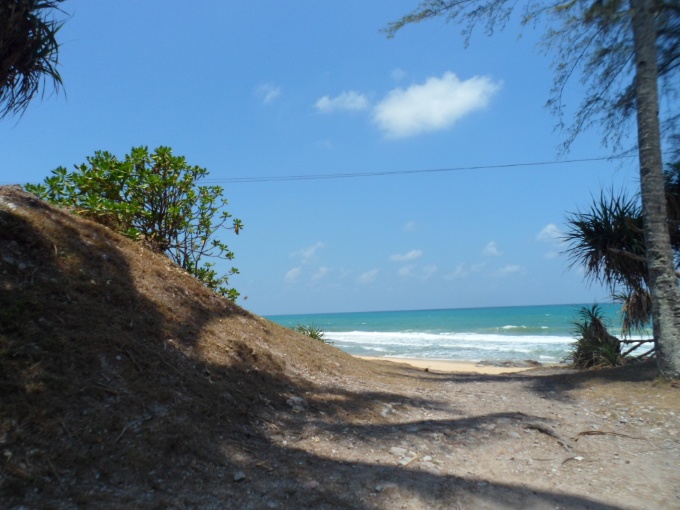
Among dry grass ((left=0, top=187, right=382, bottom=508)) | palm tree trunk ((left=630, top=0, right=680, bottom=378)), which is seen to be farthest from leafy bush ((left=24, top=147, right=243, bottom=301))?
palm tree trunk ((left=630, top=0, right=680, bottom=378))

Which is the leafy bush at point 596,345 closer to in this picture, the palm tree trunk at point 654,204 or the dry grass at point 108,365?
the palm tree trunk at point 654,204

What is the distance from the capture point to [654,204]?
24.1ft

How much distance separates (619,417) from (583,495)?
110 inches

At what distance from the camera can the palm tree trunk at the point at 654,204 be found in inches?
280

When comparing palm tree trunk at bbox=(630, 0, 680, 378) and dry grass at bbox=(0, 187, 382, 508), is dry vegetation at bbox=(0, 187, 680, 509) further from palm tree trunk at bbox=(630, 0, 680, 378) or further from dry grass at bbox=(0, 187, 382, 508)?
palm tree trunk at bbox=(630, 0, 680, 378)

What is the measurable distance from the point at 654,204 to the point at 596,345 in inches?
233

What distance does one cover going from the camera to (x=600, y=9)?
8.55 metres

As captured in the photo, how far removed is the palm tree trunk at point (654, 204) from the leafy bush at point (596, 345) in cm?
451

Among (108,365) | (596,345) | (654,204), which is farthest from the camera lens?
(596,345)

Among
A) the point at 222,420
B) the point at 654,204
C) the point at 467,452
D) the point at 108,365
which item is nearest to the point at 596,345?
the point at 654,204

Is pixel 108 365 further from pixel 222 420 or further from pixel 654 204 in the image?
pixel 654 204

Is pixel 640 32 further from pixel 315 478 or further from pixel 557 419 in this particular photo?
pixel 315 478

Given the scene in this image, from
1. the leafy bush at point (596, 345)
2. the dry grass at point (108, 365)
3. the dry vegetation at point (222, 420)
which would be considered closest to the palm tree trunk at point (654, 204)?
the dry vegetation at point (222, 420)

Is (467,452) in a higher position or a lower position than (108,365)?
lower
